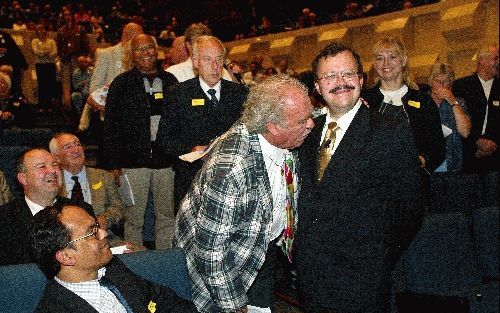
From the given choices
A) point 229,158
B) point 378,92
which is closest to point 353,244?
point 229,158

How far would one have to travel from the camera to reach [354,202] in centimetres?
259

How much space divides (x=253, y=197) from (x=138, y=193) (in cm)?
238

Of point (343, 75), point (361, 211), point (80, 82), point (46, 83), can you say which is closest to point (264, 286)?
point (361, 211)

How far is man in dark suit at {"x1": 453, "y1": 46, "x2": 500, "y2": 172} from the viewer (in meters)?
5.45

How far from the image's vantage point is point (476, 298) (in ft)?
12.2

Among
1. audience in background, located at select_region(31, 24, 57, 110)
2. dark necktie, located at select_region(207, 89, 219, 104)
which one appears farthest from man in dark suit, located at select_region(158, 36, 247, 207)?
audience in background, located at select_region(31, 24, 57, 110)

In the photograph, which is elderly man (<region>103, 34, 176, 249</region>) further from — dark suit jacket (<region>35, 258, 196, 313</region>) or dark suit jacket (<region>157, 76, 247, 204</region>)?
dark suit jacket (<region>35, 258, 196, 313</region>)

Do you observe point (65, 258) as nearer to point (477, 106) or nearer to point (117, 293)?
point (117, 293)

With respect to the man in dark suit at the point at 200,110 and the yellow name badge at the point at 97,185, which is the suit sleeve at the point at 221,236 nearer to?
the man in dark suit at the point at 200,110

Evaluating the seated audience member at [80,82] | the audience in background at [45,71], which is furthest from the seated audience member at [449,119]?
the audience in background at [45,71]

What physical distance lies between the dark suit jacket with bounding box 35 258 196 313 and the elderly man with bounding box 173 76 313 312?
106 millimetres

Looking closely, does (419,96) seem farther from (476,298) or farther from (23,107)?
(23,107)

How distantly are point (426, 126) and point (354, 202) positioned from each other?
62.2 inches

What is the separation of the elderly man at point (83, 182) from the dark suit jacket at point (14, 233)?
797mm
